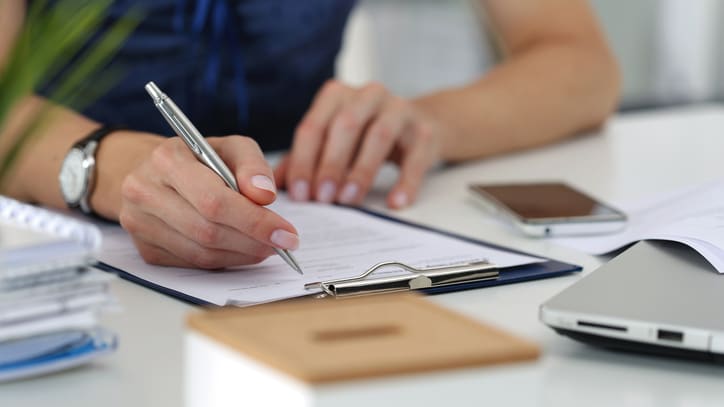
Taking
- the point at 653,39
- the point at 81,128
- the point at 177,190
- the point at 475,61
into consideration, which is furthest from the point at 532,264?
the point at 653,39

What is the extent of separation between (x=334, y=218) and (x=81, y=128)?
0.81ft

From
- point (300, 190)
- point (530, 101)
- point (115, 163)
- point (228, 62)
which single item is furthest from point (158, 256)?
point (530, 101)

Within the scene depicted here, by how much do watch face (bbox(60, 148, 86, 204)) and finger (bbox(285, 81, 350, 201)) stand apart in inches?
7.9

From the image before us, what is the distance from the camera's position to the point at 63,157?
0.91 meters

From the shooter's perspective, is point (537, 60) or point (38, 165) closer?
point (38, 165)

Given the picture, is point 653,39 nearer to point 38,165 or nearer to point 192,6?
point 192,6

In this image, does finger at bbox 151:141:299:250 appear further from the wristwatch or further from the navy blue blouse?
the navy blue blouse

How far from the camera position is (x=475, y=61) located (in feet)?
8.95

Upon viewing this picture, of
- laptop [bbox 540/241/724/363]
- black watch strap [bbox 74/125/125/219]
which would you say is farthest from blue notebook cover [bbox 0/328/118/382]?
black watch strap [bbox 74/125/125/219]

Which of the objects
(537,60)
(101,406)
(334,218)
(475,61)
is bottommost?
(101,406)

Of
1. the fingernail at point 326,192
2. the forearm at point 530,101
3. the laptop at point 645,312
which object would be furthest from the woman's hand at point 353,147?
the laptop at point 645,312

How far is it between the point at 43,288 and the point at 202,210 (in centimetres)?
21

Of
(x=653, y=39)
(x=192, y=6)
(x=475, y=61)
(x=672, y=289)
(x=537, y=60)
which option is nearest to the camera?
(x=672, y=289)

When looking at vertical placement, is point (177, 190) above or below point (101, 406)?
above
